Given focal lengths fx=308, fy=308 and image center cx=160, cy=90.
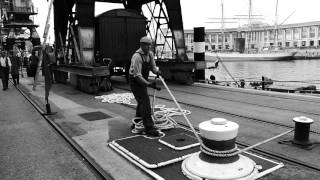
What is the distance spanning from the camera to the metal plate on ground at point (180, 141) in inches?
227

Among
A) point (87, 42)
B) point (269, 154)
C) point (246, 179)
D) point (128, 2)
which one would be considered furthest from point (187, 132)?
point (128, 2)

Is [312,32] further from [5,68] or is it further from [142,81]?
[142,81]

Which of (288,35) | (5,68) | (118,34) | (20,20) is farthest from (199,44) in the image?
(288,35)

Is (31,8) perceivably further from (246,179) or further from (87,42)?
(246,179)

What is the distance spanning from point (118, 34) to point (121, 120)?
8.33 m

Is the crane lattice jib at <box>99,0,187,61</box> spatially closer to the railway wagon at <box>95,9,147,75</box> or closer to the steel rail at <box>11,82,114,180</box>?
the railway wagon at <box>95,9,147,75</box>

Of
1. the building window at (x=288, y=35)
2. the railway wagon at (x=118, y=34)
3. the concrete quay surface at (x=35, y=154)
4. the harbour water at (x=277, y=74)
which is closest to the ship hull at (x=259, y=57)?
the harbour water at (x=277, y=74)

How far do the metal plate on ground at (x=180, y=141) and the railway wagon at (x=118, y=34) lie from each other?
9715 millimetres

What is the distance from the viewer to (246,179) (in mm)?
4328

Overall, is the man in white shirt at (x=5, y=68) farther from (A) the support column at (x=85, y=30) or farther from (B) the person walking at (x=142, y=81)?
(B) the person walking at (x=142, y=81)

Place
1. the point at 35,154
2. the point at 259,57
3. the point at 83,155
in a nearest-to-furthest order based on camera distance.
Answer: the point at 83,155 → the point at 35,154 → the point at 259,57

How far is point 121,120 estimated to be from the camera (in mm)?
8172

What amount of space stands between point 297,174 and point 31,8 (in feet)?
221

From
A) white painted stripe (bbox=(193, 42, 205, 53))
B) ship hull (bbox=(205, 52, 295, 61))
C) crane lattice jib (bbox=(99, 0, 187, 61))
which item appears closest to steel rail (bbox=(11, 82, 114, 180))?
crane lattice jib (bbox=(99, 0, 187, 61))
